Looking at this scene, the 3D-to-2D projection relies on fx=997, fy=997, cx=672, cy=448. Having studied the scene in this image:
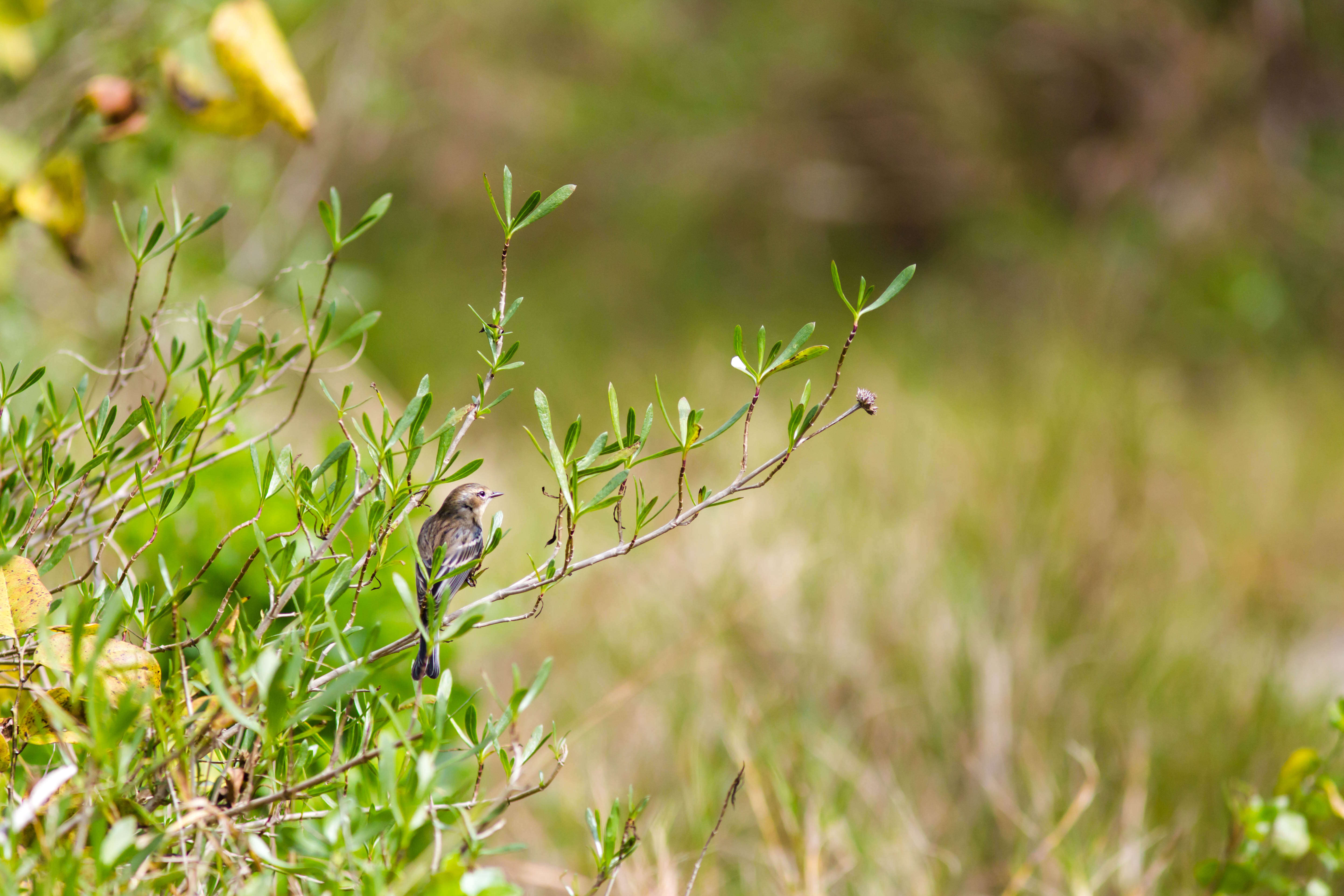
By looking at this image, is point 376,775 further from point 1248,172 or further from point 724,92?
point 724,92

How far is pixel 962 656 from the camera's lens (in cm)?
179

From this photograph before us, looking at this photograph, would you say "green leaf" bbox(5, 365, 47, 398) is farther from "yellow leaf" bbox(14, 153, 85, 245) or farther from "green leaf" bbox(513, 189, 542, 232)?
"yellow leaf" bbox(14, 153, 85, 245)

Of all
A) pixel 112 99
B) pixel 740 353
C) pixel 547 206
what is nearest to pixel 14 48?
pixel 112 99

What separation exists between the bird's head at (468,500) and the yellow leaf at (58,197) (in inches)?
19.6

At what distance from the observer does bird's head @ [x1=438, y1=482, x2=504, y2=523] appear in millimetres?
930

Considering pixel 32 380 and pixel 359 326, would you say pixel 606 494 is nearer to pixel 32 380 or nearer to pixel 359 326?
pixel 359 326

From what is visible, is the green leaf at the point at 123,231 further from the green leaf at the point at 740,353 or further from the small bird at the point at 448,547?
the green leaf at the point at 740,353

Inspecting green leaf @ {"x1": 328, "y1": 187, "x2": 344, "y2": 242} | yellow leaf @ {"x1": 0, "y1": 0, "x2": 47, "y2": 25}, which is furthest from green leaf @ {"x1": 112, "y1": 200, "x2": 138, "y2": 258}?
yellow leaf @ {"x1": 0, "y1": 0, "x2": 47, "y2": 25}

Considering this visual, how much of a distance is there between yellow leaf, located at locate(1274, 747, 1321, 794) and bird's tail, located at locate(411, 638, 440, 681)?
0.81 m

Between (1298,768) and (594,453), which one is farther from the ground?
(594,453)

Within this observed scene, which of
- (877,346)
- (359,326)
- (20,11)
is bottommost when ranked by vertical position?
(877,346)

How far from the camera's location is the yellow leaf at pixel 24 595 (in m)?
0.64

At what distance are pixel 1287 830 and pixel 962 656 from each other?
86cm

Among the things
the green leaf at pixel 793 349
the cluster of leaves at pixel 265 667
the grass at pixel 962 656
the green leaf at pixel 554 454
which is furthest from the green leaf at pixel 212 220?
the grass at pixel 962 656
